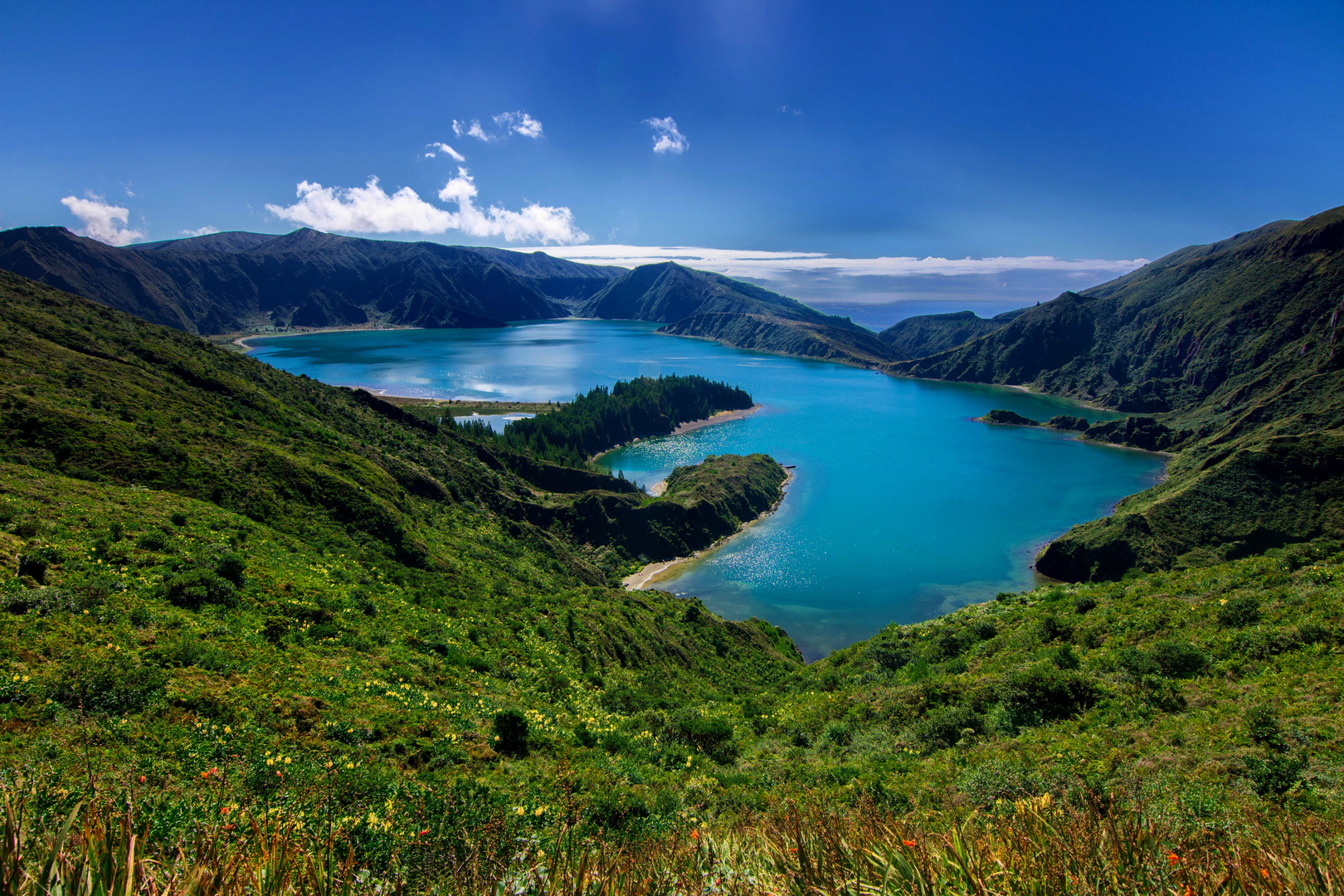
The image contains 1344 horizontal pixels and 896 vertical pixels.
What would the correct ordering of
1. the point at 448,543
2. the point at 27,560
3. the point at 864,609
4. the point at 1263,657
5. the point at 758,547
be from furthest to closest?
the point at 758,547 → the point at 864,609 → the point at 448,543 → the point at 1263,657 → the point at 27,560

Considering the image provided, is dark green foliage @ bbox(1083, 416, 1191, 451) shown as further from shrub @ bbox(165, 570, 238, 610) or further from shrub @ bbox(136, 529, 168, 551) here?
shrub @ bbox(136, 529, 168, 551)

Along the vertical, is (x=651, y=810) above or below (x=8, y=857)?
below

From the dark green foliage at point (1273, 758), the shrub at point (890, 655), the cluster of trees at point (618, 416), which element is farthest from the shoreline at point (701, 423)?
the dark green foliage at point (1273, 758)

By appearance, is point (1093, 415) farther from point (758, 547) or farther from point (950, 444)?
point (758, 547)

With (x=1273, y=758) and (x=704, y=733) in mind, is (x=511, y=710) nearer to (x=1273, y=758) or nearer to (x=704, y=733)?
(x=704, y=733)

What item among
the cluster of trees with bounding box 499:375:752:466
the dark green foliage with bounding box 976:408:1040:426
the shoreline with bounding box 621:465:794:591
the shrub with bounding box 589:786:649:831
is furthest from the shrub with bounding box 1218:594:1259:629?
the dark green foliage with bounding box 976:408:1040:426

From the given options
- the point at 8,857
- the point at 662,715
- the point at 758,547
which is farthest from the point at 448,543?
the point at 758,547

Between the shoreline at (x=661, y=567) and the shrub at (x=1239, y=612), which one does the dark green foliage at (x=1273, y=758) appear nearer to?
the shrub at (x=1239, y=612)

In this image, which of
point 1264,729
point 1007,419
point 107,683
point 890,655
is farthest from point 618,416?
point 1264,729
